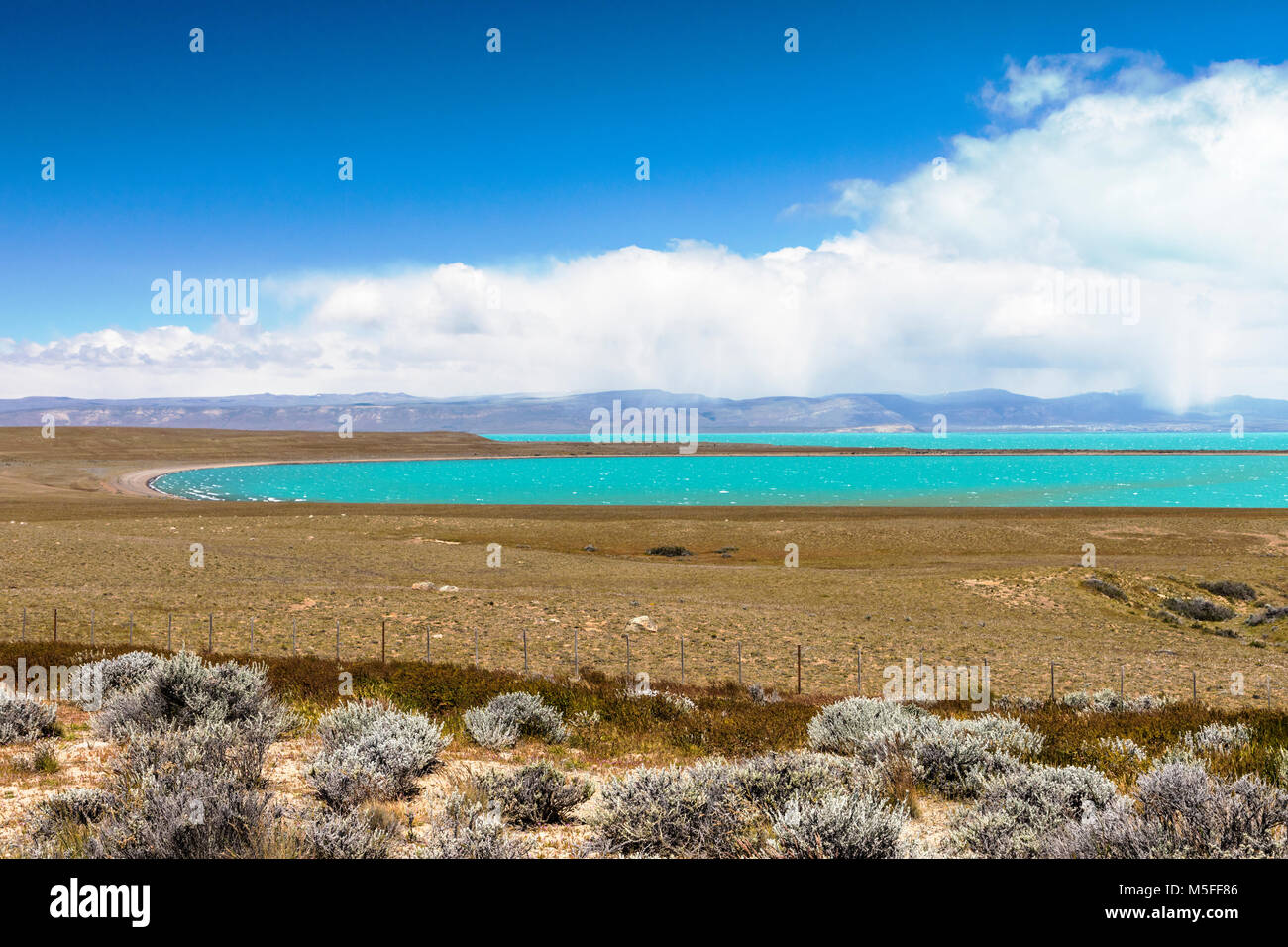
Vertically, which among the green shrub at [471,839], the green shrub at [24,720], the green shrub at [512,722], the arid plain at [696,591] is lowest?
the arid plain at [696,591]

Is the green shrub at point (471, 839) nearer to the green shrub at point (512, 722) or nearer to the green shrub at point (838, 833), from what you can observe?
the green shrub at point (838, 833)

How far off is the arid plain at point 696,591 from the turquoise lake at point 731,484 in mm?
23106

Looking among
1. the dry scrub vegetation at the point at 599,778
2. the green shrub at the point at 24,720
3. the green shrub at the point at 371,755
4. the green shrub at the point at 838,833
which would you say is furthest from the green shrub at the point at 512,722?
the green shrub at the point at 24,720

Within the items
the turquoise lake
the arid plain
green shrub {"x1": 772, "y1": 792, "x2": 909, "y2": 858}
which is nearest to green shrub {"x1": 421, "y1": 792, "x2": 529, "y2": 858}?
green shrub {"x1": 772, "y1": 792, "x2": 909, "y2": 858}

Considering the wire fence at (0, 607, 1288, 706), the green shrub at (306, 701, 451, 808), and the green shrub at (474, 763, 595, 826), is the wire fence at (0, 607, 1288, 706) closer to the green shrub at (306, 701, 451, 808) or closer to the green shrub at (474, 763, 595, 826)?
the green shrub at (306, 701, 451, 808)

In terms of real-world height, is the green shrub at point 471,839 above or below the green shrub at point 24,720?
above

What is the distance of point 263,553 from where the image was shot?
124 feet

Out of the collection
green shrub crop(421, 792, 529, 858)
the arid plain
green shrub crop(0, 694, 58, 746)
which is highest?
green shrub crop(421, 792, 529, 858)

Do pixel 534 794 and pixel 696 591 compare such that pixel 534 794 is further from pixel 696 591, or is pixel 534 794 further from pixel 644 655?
pixel 696 591

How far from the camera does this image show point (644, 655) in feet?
69.1

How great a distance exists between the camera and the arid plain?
20.6 m

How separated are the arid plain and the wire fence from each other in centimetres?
11

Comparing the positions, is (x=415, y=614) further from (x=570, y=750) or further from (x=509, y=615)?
(x=570, y=750)

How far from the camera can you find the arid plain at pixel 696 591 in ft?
67.5
